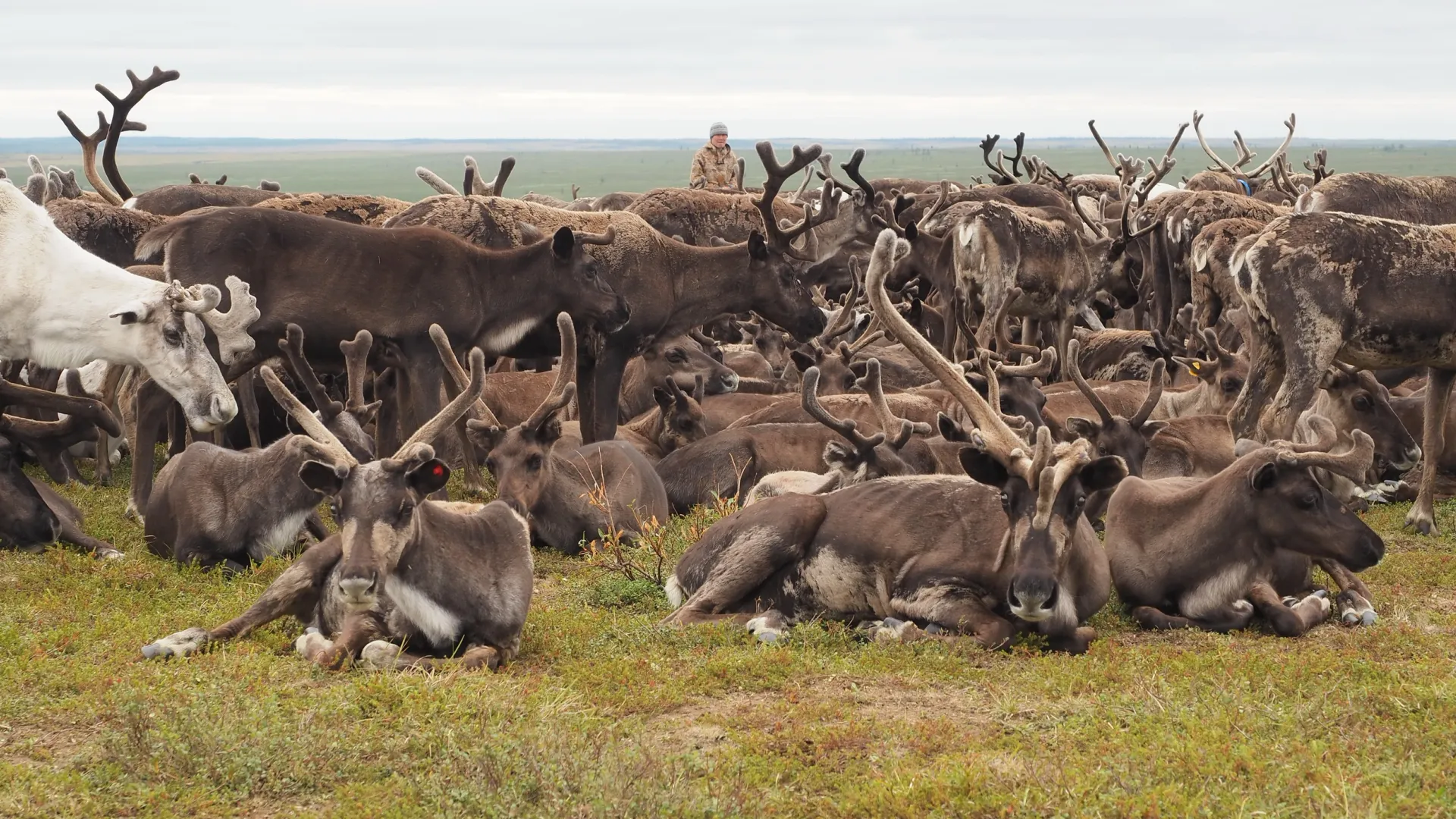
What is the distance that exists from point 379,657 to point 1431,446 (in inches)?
303

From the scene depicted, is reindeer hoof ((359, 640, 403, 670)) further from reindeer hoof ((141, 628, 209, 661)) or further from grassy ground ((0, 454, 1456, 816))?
reindeer hoof ((141, 628, 209, 661))

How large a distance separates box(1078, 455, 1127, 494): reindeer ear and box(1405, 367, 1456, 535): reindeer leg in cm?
444

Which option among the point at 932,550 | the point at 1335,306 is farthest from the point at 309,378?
the point at 1335,306

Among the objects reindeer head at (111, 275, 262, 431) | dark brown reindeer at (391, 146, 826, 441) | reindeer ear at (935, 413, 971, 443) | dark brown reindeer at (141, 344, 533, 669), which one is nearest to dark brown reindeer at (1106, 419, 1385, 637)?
reindeer ear at (935, 413, 971, 443)

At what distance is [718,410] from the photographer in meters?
13.4

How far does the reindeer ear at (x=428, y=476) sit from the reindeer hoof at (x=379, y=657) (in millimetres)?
699

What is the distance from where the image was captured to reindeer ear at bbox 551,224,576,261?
11.8 metres

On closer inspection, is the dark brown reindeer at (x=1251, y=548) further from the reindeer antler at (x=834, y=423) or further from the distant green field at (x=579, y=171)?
the distant green field at (x=579, y=171)

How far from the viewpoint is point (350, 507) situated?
6684 mm

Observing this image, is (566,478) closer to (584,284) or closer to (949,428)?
(584,284)

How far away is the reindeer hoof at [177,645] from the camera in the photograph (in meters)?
6.77

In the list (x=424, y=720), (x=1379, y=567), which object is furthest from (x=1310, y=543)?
(x=424, y=720)

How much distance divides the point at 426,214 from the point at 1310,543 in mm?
8087

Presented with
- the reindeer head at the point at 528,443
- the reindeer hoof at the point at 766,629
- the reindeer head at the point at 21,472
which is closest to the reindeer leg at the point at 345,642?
the reindeer hoof at the point at 766,629
